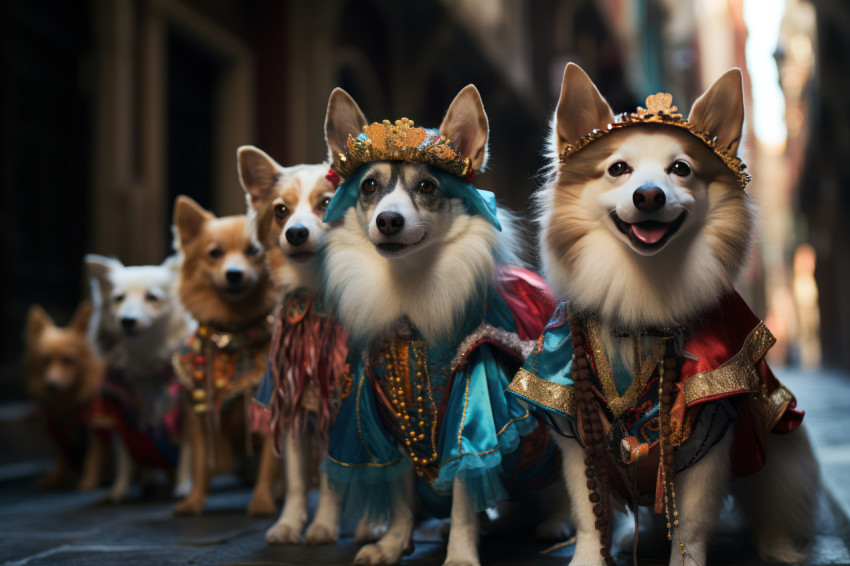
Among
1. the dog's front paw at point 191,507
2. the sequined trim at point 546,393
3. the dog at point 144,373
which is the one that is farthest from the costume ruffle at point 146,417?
the sequined trim at point 546,393

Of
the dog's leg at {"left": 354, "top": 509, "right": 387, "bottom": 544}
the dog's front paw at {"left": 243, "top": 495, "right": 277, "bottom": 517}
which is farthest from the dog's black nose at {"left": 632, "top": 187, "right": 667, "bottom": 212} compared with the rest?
the dog's front paw at {"left": 243, "top": 495, "right": 277, "bottom": 517}

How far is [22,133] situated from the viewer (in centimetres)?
598

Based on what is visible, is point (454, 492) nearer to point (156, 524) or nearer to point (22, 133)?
point (156, 524)

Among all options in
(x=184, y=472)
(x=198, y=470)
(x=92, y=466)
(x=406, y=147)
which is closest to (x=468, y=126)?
(x=406, y=147)

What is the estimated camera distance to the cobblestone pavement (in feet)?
7.79

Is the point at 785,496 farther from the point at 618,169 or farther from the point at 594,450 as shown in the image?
the point at 618,169

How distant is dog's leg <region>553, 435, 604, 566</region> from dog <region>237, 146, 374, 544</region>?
88 cm

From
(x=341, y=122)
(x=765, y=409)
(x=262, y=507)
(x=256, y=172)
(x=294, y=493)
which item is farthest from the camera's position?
(x=262, y=507)

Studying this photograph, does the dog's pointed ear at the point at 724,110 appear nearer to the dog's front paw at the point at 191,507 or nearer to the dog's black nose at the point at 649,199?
the dog's black nose at the point at 649,199

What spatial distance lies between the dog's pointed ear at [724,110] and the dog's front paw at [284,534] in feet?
6.12

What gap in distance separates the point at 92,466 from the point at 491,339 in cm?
298

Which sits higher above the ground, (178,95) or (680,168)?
(178,95)

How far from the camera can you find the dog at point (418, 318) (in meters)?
2.29

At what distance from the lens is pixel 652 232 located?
6.32ft
